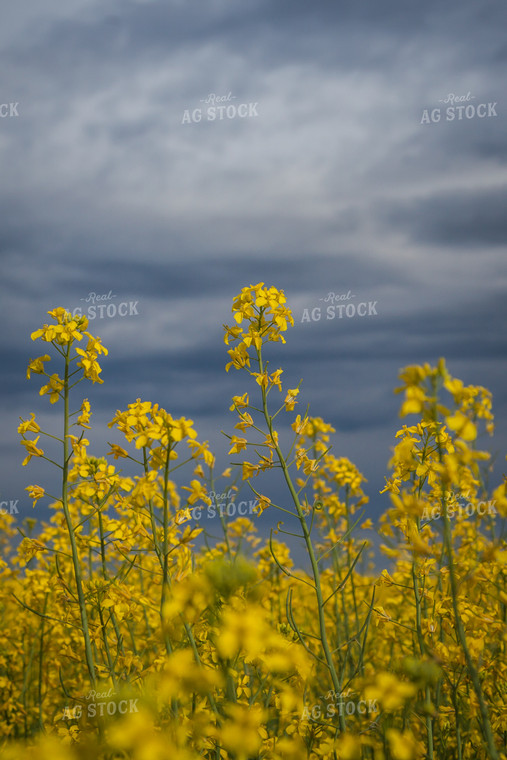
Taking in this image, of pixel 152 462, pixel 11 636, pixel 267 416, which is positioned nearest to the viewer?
pixel 152 462

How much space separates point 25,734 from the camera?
5.35m

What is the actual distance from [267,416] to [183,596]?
193 centimetres

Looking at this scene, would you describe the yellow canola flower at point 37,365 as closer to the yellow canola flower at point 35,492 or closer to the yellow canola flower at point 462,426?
the yellow canola flower at point 35,492

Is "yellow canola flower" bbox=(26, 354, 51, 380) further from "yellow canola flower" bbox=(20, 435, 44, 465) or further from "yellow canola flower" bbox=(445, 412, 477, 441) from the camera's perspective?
"yellow canola flower" bbox=(445, 412, 477, 441)

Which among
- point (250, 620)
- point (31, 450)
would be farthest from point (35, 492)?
point (250, 620)

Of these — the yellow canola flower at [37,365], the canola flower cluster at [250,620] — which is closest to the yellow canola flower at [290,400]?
the canola flower cluster at [250,620]

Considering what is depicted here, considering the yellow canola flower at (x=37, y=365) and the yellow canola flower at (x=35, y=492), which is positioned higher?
the yellow canola flower at (x=37, y=365)

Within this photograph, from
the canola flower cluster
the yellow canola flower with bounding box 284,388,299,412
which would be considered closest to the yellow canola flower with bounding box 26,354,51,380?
the canola flower cluster

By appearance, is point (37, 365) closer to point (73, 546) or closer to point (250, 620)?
point (73, 546)

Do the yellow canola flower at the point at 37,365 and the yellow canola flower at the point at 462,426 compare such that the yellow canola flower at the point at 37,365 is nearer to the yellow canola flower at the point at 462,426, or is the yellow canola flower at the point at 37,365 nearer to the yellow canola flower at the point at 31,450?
the yellow canola flower at the point at 31,450

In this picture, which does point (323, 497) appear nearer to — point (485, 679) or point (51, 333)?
point (485, 679)

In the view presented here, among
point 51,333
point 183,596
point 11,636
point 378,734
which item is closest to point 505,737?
point 378,734

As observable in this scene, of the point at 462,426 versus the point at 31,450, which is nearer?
the point at 462,426

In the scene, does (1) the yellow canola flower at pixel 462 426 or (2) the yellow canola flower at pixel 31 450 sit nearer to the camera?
(1) the yellow canola flower at pixel 462 426
